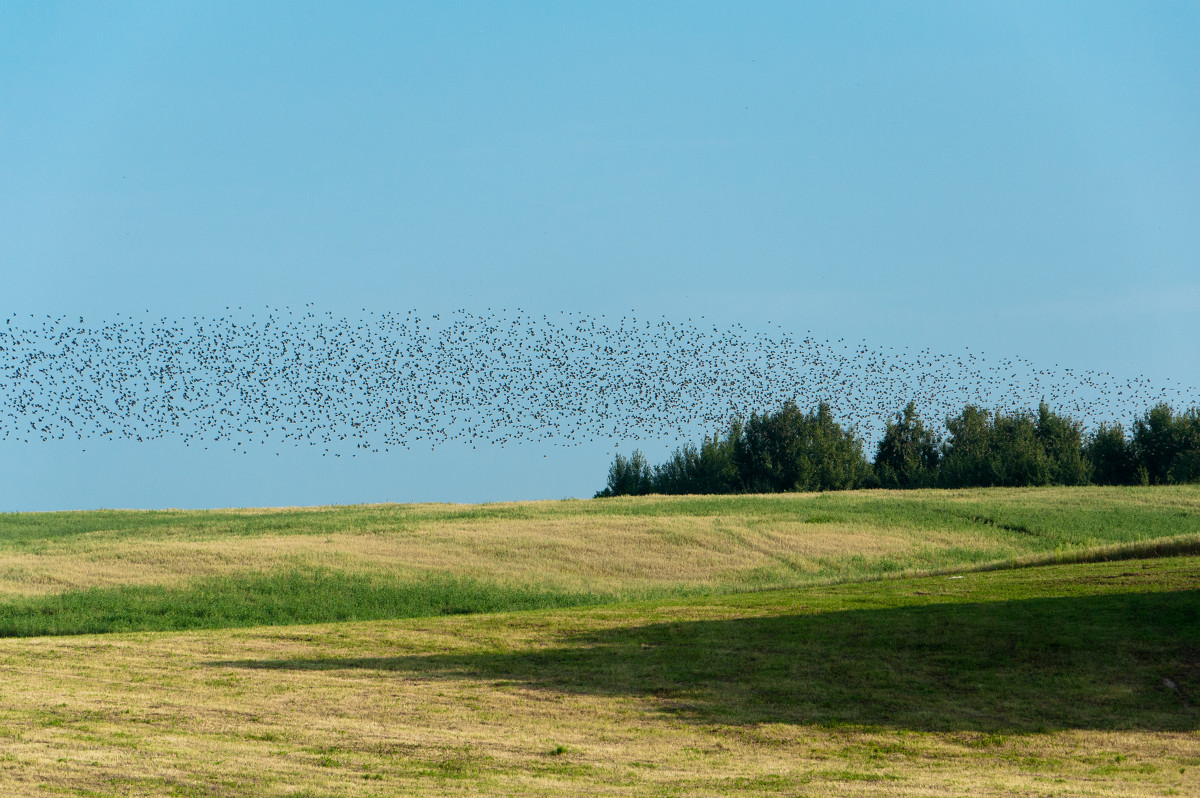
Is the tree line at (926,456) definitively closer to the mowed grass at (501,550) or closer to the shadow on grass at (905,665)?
the mowed grass at (501,550)

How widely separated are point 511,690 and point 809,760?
597cm

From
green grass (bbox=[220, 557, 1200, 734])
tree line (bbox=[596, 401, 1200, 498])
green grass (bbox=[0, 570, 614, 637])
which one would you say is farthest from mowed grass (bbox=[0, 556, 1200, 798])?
tree line (bbox=[596, 401, 1200, 498])

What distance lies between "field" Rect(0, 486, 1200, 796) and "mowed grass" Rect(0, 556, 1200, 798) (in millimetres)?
76

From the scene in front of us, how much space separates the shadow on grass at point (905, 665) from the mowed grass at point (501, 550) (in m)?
10.2

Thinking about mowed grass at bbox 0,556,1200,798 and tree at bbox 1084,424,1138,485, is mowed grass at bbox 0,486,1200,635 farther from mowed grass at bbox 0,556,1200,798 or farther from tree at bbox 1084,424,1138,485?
tree at bbox 1084,424,1138,485

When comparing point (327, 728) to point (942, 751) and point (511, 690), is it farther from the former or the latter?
point (942, 751)

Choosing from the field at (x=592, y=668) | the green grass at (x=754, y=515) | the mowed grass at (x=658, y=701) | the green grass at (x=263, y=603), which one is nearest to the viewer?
the mowed grass at (x=658, y=701)

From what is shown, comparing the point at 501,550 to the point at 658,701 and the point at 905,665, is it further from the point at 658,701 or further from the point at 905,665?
the point at 658,701

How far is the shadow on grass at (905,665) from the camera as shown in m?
16.4

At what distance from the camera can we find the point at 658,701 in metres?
17.1

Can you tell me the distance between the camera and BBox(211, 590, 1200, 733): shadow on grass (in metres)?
16.4

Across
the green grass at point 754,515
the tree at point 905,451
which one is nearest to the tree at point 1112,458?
the tree at point 905,451

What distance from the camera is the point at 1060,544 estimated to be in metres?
42.9

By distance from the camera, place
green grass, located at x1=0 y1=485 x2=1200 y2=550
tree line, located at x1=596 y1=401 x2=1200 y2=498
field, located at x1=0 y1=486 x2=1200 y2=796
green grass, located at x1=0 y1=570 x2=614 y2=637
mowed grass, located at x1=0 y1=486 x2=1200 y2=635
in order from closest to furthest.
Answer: field, located at x1=0 y1=486 x2=1200 y2=796
green grass, located at x1=0 y1=570 x2=614 y2=637
mowed grass, located at x1=0 y1=486 x2=1200 y2=635
green grass, located at x1=0 y1=485 x2=1200 y2=550
tree line, located at x1=596 y1=401 x2=1200 y2=498
